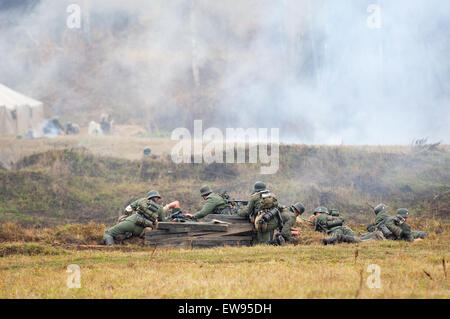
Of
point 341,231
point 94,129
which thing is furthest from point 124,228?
Answer: point 94,129

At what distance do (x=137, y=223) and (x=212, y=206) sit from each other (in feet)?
6.80

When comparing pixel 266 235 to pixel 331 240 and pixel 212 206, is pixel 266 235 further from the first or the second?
pixel 212 206

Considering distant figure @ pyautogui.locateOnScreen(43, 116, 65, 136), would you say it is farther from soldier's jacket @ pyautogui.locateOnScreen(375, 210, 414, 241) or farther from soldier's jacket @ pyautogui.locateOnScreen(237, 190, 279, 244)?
soldier's jacket @ pyautogui.locateOnScreen(375, 210, 414, 241)

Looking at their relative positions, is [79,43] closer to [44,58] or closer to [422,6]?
[44,58]

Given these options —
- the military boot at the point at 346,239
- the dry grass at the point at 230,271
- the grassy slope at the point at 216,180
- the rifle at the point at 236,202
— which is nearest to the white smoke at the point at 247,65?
the grassy slope at the point at 216,180

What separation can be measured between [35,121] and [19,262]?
1477 inches

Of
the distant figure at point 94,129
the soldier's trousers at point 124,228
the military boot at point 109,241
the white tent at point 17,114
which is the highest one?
the white tent at point 17,114

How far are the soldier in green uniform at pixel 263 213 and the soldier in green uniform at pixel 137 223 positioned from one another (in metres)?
2.01

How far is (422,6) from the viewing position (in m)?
38.6

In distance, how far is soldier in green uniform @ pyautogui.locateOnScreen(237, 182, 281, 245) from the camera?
12.1 metres

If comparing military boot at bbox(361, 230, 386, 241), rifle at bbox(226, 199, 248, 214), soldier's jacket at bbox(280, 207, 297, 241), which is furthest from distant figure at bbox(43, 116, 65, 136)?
military boot at bbox(361, 230, 386, 241)

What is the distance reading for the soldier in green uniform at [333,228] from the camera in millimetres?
12414

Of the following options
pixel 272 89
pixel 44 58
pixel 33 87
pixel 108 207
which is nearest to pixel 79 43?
pixel 44 58

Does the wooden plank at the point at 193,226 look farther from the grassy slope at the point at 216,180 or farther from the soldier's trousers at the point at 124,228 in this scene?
the grassy slope at the point at 216,180
